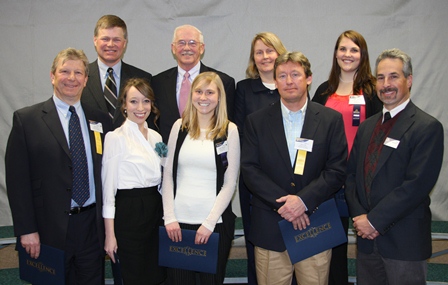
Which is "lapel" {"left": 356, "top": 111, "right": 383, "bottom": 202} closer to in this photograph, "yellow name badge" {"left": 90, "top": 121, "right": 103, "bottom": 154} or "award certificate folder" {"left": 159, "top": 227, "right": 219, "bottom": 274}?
"award certificate folder" {"left": 159, "top": 227, "right": 219, "bottom": 274}

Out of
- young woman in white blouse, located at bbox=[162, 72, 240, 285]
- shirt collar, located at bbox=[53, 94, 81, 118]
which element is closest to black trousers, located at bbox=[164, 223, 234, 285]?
young woman in white blouse, located at bbox=[162, 72, 240, 285]

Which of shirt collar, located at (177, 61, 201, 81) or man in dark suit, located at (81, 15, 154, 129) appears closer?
man in dark suit, located at (81, 15, 154, 129)

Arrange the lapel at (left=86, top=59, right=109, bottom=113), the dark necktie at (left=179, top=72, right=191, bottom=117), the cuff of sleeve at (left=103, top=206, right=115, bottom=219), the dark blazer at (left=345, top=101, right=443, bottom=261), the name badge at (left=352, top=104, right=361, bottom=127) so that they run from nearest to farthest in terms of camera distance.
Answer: the dark blazer at (left=345, top=101, right=443, bottom=261), the cuff of sleeve at (left=103, top=206, right=115, bottom=219), the name badge at (left=352, top=104, right=361, bottom=127), the lapel at (left=86, top=59, right=109, bottom=113), the dark necktie at (left=179, top=72, right=191, bottom=117)

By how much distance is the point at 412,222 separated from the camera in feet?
8.66

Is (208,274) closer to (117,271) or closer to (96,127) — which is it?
(117,271)

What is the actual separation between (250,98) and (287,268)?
1.41 metres

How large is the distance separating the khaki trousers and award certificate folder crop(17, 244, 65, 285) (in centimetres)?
125

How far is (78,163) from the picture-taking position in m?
2.84

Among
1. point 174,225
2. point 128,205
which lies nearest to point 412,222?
point 174,225

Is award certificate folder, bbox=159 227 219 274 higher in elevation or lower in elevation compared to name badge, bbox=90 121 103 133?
lower

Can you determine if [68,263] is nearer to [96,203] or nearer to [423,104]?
[96,203]

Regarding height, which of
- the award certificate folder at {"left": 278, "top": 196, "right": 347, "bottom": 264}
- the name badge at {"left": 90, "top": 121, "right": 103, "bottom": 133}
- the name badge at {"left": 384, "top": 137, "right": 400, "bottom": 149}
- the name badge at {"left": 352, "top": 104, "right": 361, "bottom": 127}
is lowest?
the award certificate folder at {"left": 278, "top": 196, "right": 347, "bottom": 264}

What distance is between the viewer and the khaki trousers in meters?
2.81

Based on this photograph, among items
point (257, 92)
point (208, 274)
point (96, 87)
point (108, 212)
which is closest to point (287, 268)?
point (208, 274)
